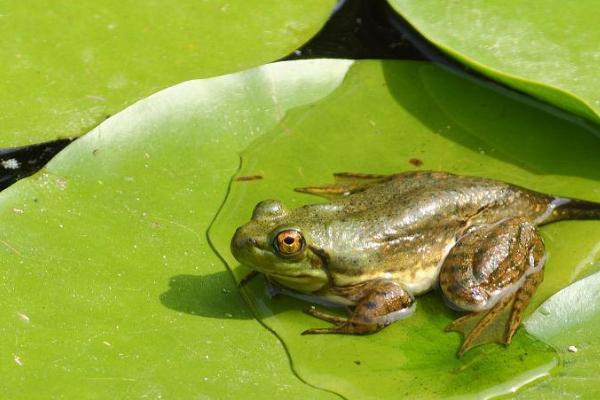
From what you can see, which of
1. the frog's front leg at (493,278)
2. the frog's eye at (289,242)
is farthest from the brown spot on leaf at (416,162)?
the frog's eye at (289,242)

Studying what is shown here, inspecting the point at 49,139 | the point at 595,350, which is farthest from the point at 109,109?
the point at 595,350

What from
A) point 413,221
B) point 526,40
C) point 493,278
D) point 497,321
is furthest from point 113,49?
point 497,321

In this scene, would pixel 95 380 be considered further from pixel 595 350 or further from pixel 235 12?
pixel 235 12

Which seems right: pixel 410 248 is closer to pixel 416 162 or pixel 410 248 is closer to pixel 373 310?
pixel 373 310

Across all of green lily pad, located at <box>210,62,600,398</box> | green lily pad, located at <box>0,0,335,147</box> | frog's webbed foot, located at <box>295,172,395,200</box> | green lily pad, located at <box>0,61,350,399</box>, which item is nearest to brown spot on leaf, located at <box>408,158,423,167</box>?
green lily pad, located at <box>210,62,600,398</box>

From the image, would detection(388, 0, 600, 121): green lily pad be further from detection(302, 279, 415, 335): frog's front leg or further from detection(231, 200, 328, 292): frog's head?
detection(231, 200, 328, 292): frog's head
